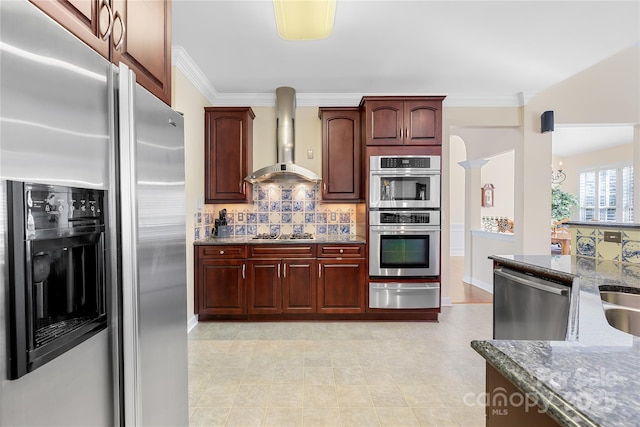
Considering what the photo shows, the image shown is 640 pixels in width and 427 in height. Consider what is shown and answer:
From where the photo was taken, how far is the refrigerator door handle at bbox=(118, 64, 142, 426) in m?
0.96

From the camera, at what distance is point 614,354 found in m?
0.74

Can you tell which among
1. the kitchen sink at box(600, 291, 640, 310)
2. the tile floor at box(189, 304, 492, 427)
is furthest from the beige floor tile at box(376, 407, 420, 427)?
the kitchen sink at box(600, 291, 640, 310)

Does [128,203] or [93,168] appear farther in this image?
[128,203]

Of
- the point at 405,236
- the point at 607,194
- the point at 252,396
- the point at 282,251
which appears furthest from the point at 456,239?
the point at 252,396

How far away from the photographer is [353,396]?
6.90 feet

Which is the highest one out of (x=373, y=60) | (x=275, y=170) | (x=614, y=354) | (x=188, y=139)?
(x=373, y=60)

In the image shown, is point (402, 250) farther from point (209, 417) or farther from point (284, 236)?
point (209, 417)

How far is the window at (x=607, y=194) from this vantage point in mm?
6809

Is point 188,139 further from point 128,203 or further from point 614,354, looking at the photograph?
point 614,354

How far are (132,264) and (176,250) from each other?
0.33 meters

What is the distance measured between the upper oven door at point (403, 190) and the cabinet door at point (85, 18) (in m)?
2.83

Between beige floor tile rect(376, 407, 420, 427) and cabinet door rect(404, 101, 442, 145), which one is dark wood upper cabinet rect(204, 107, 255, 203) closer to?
cabinet door rect(404, 101, 442, 145)

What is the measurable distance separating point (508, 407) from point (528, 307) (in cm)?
143

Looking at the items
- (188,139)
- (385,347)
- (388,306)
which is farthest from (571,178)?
(188,139)
